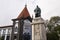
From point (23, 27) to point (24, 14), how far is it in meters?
3.65

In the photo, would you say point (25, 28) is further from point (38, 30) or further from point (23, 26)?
point (38, 30)

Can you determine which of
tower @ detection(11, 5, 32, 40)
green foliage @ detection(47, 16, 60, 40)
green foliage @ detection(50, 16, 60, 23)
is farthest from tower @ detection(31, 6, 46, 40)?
green foliage @ detection(50, 16, 60, 23)

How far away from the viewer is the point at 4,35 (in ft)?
131

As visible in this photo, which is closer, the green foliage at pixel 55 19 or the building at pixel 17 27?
the building at pixel 17 27

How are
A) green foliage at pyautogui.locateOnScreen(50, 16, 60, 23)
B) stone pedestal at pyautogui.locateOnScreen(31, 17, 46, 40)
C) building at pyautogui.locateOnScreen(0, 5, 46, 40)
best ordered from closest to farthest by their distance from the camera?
stone pedestal at pyautogui.locateOnScreen(31, 17, 46, 40) → building at pyautogui.locateOnScreen(0, 5, 46, 40) → green foliage at pyautogui.locateOnScreen(50, 16, 60, 23)

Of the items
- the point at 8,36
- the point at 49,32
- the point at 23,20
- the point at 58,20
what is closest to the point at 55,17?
the point at 58,20

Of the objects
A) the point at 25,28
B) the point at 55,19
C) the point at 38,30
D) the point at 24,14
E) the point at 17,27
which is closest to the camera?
the point at 38,30

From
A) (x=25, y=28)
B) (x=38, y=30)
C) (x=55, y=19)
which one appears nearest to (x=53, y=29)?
(x=55, y=19)

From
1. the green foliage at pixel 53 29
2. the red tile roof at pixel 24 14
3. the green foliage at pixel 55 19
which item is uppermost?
the red tile roof at pixel 24 14

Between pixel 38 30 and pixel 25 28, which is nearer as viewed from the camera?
pixel 38 30

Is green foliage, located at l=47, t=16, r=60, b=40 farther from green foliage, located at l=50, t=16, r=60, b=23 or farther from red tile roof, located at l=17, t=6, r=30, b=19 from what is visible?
red tile roof, located at l=17, t=6, r=30, b=19

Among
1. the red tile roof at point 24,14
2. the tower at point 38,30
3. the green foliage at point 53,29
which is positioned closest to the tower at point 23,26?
the red tile roof at point 24,14

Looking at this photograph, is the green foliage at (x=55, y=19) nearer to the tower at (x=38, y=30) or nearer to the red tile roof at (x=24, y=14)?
the red tile roof at (x=24, y=14)

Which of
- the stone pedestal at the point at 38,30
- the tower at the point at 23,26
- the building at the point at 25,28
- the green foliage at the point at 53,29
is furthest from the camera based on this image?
the green foliage at the point at 53,29
